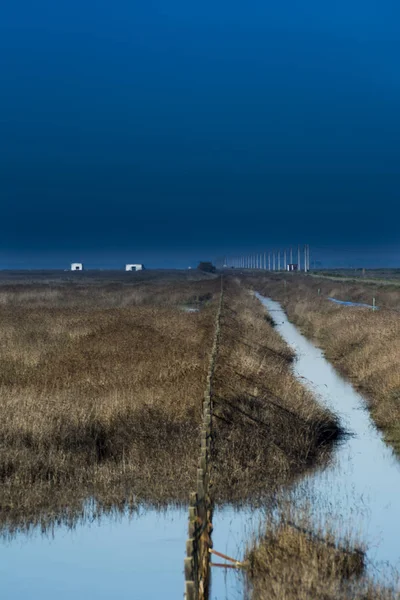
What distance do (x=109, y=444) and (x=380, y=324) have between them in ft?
56.5

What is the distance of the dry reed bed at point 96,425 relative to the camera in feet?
31.6

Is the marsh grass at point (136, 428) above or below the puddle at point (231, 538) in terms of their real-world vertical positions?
above

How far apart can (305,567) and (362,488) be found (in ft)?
15.4

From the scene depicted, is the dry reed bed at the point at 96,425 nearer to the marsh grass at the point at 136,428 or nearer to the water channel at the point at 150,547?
the marsh grass at the point at 136,428

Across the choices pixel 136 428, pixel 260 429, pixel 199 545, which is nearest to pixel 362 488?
pixel 260 429

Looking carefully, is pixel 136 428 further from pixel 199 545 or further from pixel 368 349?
pixel 368 349

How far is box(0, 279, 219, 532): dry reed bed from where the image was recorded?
964 centimetres

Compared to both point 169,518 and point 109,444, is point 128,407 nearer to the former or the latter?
point 109,444

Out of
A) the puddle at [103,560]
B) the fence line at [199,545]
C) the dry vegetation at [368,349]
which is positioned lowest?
the puddle at [103,560]

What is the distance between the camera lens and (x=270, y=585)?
663cm

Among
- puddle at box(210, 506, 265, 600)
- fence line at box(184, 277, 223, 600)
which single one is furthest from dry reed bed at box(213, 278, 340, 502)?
fence line at box(184, 277, 223, 600)

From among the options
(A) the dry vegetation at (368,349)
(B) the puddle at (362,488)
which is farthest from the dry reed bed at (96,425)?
(A) the dry vegetation at (368,349)

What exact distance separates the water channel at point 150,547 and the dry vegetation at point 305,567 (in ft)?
0.78

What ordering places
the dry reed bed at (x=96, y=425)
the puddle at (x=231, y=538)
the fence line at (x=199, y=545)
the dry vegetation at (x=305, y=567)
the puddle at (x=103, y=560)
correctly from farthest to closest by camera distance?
the dry reed bed at (x=96, y=425), the puddle at (x=103, y=560), the puddle at (x=231, y=538), the dry vegetation at (x=305, y=567), the fence line at (x=199, y=545)
